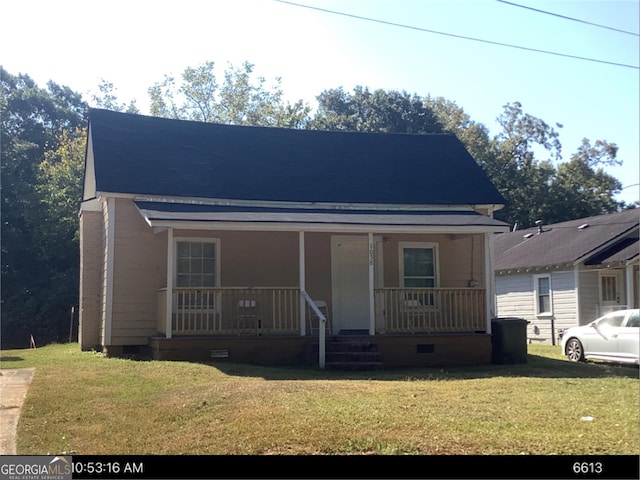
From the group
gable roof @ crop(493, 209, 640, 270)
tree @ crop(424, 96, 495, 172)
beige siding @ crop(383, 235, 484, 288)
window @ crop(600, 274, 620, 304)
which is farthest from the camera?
tree @ crop(424, 96, 495, 172)

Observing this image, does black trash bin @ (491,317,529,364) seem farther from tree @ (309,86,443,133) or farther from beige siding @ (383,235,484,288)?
tree @ (309,86,443,133)

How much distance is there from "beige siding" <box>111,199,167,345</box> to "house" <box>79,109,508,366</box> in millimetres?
21

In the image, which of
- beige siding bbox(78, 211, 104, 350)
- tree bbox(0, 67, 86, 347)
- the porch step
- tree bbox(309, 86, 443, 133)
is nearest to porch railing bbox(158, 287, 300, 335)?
the porch step

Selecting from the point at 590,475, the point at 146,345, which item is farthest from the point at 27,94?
the point at 590,475

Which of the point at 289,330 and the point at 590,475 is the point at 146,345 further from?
the point at 590,475

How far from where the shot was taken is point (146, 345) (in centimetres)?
1371

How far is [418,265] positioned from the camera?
15242 mm

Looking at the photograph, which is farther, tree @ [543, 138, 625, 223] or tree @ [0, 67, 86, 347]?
tree @ [0, 67, 86, 347]

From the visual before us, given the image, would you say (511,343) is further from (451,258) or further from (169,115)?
(169,115)

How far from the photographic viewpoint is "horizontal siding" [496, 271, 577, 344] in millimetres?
10203

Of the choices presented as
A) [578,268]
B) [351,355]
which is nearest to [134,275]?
[351,355]

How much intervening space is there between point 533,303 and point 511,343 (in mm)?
1069

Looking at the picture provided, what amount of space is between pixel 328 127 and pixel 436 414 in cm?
3166

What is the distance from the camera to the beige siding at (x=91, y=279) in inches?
586
